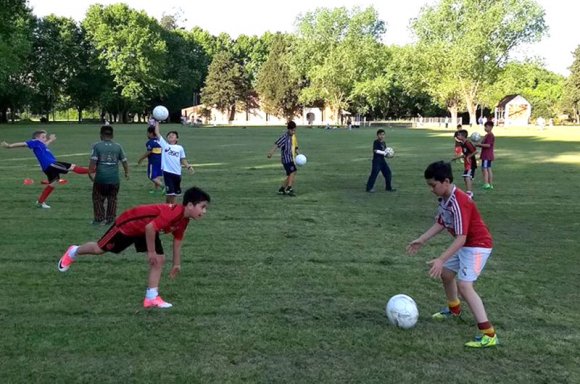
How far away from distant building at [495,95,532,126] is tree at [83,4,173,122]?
192 ft

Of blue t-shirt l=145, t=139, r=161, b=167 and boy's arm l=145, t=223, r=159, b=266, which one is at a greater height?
blue t-shirt l=145, t=139, r=161, b=167

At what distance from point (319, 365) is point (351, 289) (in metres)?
1.99

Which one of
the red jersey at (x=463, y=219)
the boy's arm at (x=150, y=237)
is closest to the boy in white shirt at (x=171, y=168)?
the boy's arm at (x=150, y=237)

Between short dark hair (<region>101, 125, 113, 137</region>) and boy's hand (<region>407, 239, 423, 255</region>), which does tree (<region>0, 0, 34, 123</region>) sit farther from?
boy's hand (<region>407, 239, 423, 255</region>)

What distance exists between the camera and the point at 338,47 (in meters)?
83.6

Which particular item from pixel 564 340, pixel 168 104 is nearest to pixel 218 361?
pixel 564 340

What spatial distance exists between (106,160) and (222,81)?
284 ft

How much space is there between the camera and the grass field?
4.34 metres

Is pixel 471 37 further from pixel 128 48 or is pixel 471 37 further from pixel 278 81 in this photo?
pixel 128 48

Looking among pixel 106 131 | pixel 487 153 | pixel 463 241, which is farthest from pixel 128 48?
pixel 463 241

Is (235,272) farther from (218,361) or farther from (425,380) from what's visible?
(425,380)

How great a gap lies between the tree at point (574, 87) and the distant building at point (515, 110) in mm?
8816

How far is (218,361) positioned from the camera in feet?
14.5

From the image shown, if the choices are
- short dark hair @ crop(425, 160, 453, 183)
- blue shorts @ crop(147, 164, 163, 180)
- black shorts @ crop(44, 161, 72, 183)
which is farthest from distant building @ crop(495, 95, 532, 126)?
A: short dark hair @ crop(425, 160, 453, 183)
